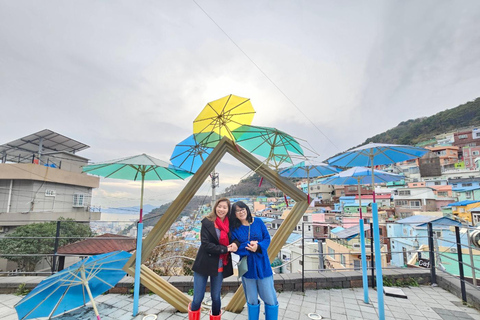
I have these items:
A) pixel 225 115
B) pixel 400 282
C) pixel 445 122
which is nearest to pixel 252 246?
pixel 225 115

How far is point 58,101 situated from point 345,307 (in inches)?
407

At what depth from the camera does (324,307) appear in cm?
284

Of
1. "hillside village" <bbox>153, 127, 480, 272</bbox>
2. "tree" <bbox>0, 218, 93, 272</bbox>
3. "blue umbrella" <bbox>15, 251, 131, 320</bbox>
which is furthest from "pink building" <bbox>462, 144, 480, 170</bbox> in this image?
"tree" <bbox>0, 218, 93, 272</bbox>

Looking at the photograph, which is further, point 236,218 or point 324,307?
point 324,307

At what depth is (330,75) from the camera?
259 inches

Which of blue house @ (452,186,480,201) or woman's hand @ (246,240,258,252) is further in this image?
blue house @ (452,186,480,201)

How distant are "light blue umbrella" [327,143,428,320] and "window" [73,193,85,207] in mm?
18909

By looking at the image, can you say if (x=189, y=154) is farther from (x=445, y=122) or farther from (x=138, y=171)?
(x=445, y=122)

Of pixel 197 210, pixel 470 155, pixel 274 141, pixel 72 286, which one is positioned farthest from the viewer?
pixel 470 155

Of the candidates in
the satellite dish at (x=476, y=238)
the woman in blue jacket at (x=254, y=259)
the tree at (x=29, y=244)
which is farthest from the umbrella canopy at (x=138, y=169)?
the tree at (x=29, y=244)

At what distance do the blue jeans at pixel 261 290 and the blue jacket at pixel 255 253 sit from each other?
0.06 meters

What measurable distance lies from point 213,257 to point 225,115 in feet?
5.71

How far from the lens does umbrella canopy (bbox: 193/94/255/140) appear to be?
2719mm

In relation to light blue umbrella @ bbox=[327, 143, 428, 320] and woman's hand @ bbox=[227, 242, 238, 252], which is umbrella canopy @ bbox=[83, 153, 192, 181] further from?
light blue umbrella @ bbox=[327, 143, 428, 320]
